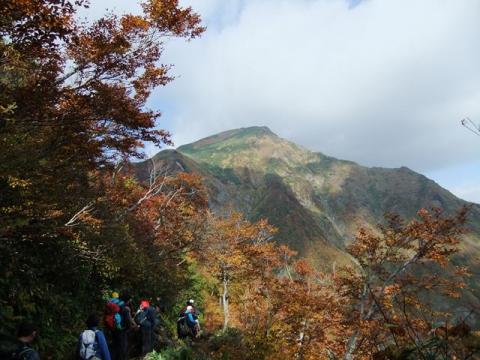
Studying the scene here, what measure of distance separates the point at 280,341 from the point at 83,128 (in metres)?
9.67

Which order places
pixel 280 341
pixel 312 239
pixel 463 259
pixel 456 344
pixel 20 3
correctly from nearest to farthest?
1. pixel 456 344
2. pixel 20 3
3. pixel 280 341
4. pixel 312 239
5. pixel 463 259

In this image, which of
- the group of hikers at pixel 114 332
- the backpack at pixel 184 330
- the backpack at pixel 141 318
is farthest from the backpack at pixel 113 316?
the backpack at pixel 184 330

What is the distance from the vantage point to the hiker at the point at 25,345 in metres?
4.62

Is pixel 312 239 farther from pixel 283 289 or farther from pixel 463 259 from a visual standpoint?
pixel 283 289

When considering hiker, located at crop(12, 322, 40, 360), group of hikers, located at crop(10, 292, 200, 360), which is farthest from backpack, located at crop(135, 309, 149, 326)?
hiker, located at crop(12, 322, 40, 360)

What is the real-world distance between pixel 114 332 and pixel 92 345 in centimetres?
249

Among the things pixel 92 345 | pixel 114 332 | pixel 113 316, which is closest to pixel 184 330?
pixel 114 332

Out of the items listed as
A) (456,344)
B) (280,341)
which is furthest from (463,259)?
(456,344)

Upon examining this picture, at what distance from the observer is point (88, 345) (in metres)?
6.55

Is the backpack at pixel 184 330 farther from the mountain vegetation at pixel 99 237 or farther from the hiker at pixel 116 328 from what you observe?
the hiker at pixel 116 328

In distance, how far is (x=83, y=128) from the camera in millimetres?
9586

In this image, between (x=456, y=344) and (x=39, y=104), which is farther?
(x=39, y=104)

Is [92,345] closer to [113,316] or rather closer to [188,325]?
[113,316]

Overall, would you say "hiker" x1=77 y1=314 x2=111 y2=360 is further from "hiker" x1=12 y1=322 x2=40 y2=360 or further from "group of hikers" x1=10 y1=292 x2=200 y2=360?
"hiker" x1=12 y1=322 x2=40 y2=360
